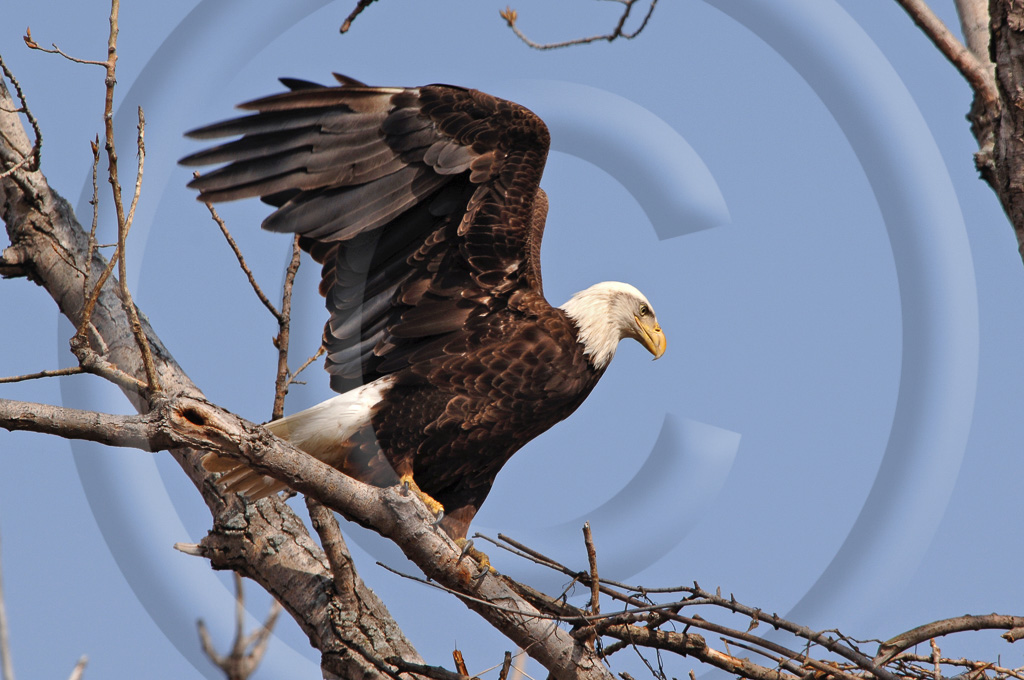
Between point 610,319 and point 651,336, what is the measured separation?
0.91ft

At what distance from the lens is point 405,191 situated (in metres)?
3.84

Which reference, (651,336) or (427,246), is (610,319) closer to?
(651,336)

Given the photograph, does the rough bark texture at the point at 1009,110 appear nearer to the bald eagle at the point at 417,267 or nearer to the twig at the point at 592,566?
the twig at the point at 592,566

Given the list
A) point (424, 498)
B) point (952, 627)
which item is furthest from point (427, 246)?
point (952, 627)

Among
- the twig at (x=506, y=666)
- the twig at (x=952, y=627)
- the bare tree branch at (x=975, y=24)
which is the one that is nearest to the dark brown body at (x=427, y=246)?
the twig at (x=506, y=666)

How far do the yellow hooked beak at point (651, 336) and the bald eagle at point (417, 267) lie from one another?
423 mm

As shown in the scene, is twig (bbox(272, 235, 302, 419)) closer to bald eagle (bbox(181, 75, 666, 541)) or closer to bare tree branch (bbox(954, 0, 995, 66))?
bald eagle (bbox(181, 75, 666, 541))

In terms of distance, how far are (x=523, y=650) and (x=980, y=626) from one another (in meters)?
1.32

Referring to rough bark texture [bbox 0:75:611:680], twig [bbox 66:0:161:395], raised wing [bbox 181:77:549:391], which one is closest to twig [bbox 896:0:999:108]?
raised wing [bbox 181:77:549:391]

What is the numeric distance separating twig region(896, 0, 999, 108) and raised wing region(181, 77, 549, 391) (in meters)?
1.43

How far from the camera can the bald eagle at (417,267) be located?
378cm

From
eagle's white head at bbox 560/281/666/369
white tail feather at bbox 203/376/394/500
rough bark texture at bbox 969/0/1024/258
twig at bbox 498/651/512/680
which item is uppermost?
eagle's white head at bbox 560/281/666/369

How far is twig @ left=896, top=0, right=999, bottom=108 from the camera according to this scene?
116 inches

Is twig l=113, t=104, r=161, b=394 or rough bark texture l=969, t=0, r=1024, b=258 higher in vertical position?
rough bark texture l=969, t=0, r=1024, b=258
